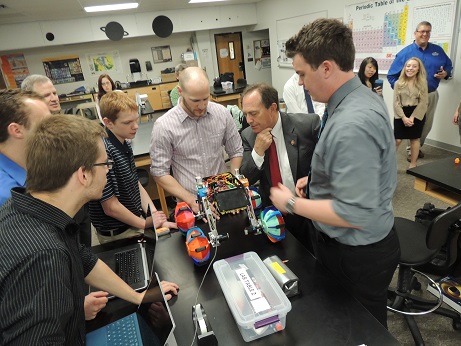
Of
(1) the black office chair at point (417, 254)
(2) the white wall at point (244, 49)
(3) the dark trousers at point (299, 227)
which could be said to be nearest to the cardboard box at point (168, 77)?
(2) the white wall at point (244, 49)

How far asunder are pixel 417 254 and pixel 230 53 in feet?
28.5

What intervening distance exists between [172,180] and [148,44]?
307 inches

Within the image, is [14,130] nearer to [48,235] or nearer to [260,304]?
[48,235]

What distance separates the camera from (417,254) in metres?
1.58

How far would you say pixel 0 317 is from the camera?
0.67 metres

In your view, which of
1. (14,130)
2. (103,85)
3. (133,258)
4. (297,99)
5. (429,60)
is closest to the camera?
(14,130)

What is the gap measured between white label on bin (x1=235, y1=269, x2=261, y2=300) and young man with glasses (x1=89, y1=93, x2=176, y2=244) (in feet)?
1.90

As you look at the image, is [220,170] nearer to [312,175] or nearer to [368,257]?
[312,175]

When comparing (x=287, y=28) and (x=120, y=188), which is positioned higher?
(x=287, y=28)

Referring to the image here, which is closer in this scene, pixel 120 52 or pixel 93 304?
pixel 93 304

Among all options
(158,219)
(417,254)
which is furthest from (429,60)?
(158,219)

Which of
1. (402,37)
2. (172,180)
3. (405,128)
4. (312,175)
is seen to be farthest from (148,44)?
(312,175)

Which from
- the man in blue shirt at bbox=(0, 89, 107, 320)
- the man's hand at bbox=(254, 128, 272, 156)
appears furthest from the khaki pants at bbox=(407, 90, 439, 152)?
the man in blue shirt at bbox=(0, 89, 107, 320)

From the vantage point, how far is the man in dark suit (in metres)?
1.63
